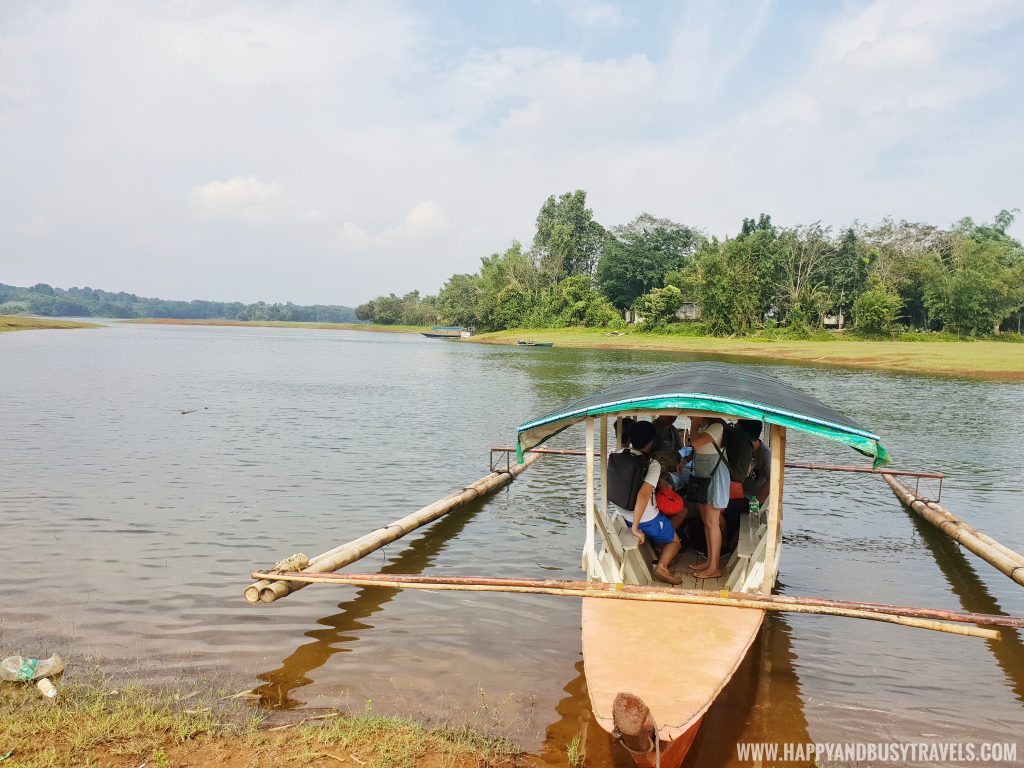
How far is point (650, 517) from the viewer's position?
7133 millimetres

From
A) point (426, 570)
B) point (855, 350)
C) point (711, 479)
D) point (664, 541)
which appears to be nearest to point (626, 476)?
point (664, 541)

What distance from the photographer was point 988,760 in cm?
518

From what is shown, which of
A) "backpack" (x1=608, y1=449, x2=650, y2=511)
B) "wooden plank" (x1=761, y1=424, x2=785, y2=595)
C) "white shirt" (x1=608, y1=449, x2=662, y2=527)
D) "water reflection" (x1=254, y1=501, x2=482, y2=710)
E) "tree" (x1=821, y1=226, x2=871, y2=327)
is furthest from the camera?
"tree" (x1=821, y1=226, x2=871, y2=327)

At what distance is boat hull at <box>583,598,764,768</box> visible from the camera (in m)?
4.23

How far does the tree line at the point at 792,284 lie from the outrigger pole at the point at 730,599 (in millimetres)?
55989

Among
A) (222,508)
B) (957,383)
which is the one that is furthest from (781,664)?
(957,383)

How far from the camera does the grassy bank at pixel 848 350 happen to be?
37.1 m

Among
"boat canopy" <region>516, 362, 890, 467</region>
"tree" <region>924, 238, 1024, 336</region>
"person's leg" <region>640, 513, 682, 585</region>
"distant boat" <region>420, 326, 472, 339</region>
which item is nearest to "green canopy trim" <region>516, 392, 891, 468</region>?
"boat canopy" <region>516, 362, 890, 467</region>

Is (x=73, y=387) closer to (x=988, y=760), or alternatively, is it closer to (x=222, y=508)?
(x=222, y=508)

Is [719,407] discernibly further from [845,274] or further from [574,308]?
[574,308]

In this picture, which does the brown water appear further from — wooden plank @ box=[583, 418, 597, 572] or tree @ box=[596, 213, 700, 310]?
tree @ box=[596, 213, 700, 310]

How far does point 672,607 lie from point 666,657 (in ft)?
2.79

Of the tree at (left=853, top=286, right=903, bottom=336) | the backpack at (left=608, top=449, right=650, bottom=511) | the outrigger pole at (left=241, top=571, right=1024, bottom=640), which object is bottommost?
the outrigger pole at (left=241, top=571, right=1024, bottom=640)

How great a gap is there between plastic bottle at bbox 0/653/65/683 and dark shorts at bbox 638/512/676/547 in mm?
5028
